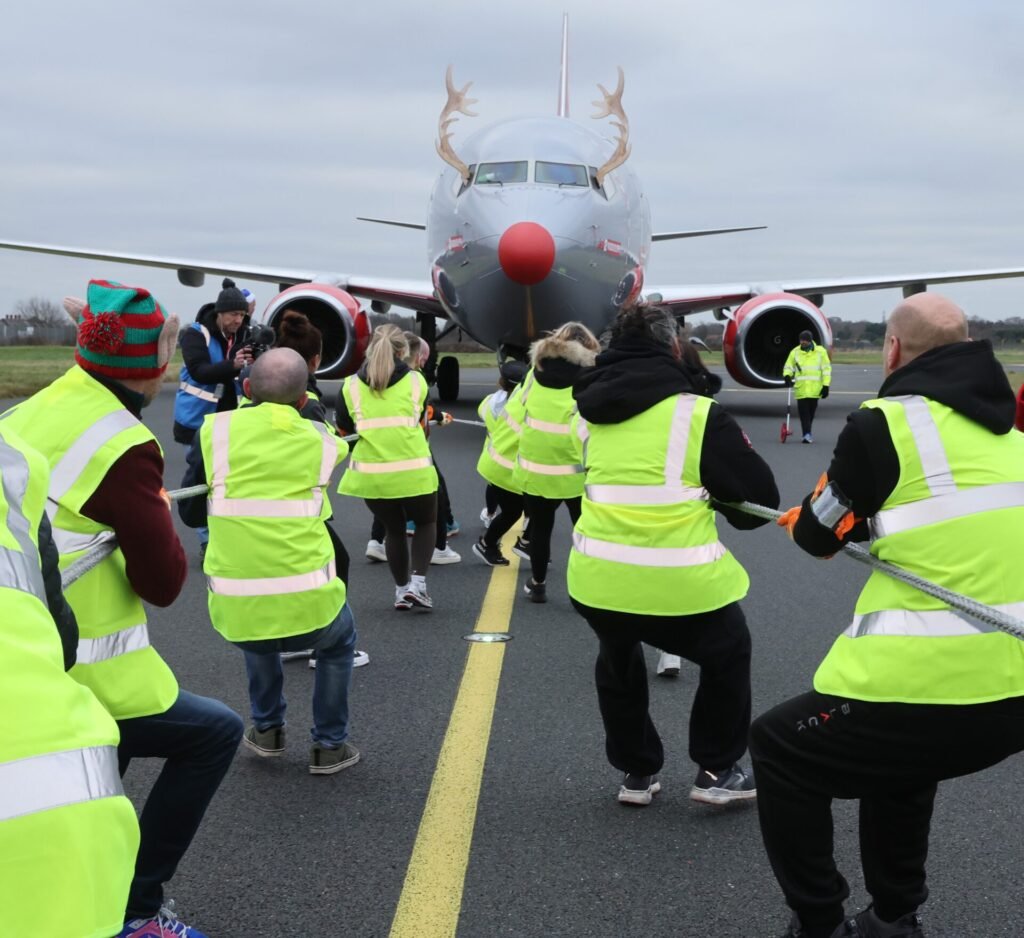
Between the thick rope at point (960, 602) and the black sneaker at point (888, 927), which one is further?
the black sneaker at point (888, 927)

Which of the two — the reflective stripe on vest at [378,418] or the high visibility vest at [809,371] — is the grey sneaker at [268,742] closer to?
the reflective stripe on vest at [378,418]

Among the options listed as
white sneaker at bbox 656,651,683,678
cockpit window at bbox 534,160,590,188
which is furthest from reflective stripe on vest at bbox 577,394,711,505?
cockpit window at bbox 534,160,590,188

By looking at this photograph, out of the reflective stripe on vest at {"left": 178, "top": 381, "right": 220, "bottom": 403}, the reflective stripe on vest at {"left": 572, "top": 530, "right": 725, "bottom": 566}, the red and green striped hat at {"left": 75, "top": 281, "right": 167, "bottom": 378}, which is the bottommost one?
the reflective stripe on vest at {"left": 178, "top": 381, "right": 220, "bottom": 403}

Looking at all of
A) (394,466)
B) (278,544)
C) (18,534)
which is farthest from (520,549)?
(18,534)

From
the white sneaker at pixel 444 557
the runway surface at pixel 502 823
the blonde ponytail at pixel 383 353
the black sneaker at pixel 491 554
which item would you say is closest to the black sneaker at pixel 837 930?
the runway surface at pixel 502 823

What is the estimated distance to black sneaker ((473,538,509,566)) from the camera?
8086 millimetres

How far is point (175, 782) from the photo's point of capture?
2.95m

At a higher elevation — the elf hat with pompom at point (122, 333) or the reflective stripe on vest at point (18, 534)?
the elf hat with pompom at point (122, 333)

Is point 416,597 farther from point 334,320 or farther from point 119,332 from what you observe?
point 334,320

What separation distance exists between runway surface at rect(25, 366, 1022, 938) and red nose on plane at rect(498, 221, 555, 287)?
7741 millimetres

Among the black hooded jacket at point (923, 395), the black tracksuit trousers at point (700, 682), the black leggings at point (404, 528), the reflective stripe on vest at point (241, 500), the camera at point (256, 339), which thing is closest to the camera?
the black hooded jacket at point (923, 395)

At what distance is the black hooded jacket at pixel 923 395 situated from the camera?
2.65m

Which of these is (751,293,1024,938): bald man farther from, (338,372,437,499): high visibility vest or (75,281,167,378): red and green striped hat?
(338,372,437,499): high visibility vest

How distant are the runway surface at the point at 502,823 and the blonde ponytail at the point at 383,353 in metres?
1.41
